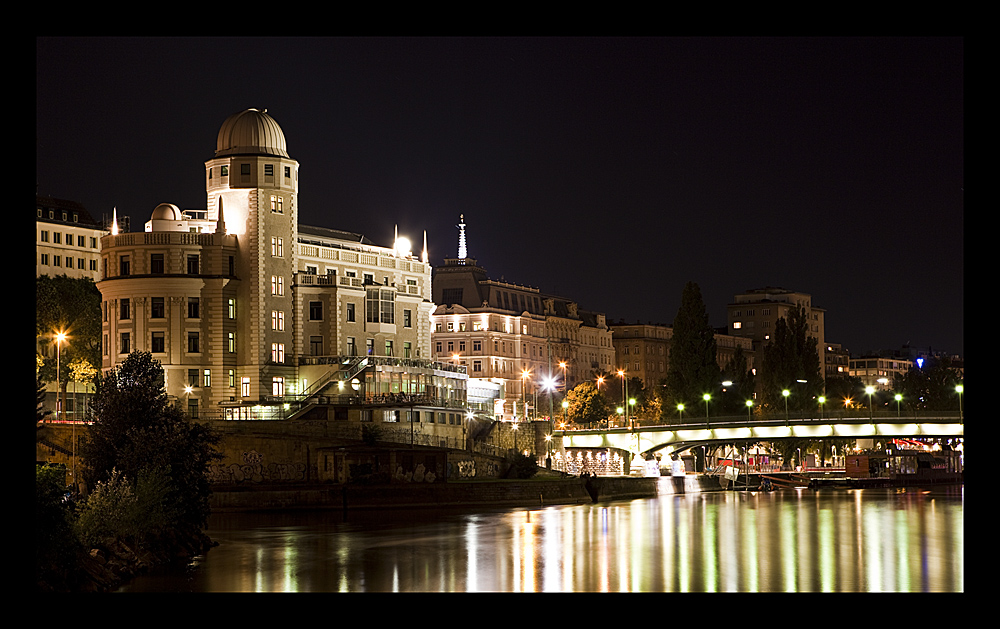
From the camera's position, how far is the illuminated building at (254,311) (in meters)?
93.3

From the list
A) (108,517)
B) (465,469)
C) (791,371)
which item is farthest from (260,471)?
(791,371)

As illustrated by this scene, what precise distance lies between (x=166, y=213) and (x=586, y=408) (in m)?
66.8

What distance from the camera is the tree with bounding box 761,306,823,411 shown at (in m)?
143

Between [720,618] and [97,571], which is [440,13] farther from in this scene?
[97,571]

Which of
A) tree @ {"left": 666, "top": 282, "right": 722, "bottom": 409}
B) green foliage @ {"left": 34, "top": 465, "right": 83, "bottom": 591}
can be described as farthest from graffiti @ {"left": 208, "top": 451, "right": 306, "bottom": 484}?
tree @ {"left": 666, "top": 282, "right": 722, "bottom": 409}

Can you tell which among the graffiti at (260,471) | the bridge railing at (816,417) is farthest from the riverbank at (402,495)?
the bridge railing at (816,417)

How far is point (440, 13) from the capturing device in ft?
57.8

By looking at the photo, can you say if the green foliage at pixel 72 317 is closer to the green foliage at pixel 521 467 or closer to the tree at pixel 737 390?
the green foliage at pixel 521 467

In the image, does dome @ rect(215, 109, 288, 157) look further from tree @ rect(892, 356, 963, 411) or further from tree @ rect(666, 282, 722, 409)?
tree @ rect(892, 356, 963, 411)

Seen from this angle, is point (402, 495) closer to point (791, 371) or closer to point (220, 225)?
point (220, 225)

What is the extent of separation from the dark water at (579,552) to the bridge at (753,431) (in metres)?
28.1

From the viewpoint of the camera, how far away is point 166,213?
3863 inches

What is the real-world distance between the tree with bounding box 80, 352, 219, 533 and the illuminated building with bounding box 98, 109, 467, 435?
108 ft

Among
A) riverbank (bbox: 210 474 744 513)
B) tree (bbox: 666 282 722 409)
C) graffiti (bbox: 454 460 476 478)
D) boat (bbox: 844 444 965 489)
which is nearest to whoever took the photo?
riverbank (bbox: 210 474 744 513)
